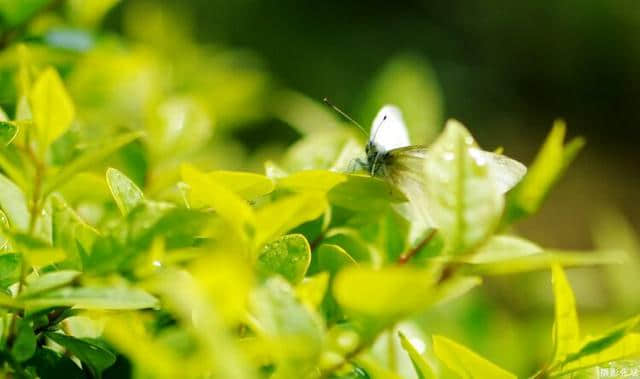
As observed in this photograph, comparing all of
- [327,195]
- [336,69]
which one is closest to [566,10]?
[336,69]

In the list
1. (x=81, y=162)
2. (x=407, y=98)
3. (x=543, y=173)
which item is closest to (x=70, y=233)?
(x=81, y=162)

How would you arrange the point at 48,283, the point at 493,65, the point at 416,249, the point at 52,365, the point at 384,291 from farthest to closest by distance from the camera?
the point at 493,65 → the point at 416,249 → the point at 52,365 → the point at 48,283 → the point at 384,291

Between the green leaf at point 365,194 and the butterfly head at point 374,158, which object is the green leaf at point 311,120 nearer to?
the butterfly head at point 374,158

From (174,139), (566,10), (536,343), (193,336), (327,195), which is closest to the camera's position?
(193,336)

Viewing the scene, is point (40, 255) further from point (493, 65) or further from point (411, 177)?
point (493, 65)

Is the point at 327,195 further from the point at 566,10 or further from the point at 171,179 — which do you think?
the point at 566,10

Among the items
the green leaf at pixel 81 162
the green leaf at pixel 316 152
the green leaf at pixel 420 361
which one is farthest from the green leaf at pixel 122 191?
the green leaf at pixel 316 152

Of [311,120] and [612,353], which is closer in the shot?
[612,353]

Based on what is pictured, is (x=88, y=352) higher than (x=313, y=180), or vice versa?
(x=313, y=180)
